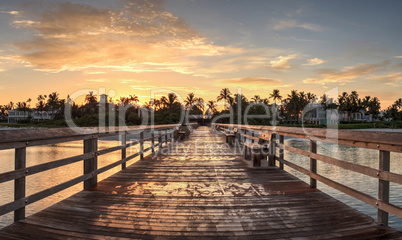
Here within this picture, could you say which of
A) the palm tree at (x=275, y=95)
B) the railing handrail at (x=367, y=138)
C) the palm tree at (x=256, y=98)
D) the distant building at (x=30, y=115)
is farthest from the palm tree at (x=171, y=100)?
the railing handrail at (x=367, y=138)

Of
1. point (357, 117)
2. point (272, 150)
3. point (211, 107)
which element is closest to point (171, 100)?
point (211, 107)

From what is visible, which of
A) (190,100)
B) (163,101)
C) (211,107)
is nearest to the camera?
(163,101)

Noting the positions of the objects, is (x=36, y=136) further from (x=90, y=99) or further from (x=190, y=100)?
(x=90, y=99)

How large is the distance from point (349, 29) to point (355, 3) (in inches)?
140

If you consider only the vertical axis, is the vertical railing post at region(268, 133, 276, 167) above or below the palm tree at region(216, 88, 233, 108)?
below

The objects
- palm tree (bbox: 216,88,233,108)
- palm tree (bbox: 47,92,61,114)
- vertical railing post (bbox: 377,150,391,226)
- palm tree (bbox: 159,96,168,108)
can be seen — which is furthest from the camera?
palm tree (bbox: 47,92,61,114)

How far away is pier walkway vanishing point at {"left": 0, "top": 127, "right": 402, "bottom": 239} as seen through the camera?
290 cm

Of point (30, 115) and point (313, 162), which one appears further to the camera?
point (30, 115)

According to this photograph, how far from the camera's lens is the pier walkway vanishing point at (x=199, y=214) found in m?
2.90

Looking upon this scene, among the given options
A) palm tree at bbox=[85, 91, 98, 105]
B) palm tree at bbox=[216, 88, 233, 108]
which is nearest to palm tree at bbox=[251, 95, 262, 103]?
palm tree at bbox=[216, 88, 233, 108]

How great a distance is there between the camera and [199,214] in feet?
11.8

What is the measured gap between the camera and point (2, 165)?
1606cm

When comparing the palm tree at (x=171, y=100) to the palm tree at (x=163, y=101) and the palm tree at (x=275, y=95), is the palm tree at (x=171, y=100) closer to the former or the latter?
the palm tree at (x=163, y=101)

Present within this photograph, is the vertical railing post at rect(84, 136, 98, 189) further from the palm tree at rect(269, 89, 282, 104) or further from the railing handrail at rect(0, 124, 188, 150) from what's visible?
the palm tree at rect(269, 89, 282, 104)
